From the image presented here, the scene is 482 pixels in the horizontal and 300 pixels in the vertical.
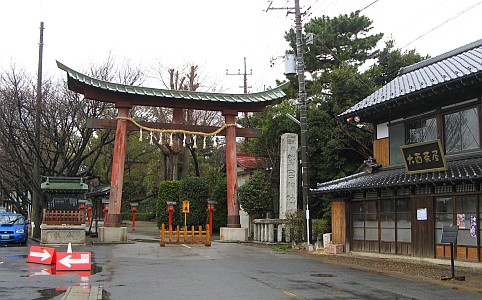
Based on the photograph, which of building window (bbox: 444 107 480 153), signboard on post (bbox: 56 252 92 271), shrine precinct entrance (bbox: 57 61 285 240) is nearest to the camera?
signboard on post (bbox: 56 252 92 271)

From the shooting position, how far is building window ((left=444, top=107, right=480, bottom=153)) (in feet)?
55.4

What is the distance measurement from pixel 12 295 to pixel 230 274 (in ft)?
20.2

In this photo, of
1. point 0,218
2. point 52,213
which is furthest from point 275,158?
point 0,218

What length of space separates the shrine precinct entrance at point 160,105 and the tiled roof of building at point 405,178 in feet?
28.3

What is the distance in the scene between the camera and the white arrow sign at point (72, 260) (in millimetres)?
14734

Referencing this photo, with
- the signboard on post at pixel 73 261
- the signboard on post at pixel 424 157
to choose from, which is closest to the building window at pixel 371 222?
the signboard on post at pixel 424 157

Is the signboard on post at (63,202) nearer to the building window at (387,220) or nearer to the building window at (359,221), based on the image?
the building window at (359,221)

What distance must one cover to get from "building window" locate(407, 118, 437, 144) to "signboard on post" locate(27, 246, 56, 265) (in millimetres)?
14096

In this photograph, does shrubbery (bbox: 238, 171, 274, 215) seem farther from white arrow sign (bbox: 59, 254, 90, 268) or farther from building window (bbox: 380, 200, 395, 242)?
white arrow sign (bbox: 59, 254, 90, 268)

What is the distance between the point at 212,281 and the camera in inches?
508

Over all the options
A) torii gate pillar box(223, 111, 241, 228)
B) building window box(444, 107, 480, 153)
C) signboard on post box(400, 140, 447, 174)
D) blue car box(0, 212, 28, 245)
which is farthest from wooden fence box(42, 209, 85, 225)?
building window box(444, 107, 480, 153)

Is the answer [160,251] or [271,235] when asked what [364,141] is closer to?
[271,235]

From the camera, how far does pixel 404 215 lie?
1912 cm

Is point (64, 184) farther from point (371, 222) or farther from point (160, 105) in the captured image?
point (371, 222)
